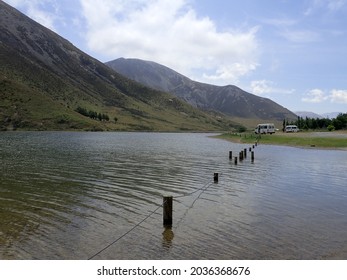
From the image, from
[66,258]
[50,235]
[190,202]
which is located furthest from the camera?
[190,202]

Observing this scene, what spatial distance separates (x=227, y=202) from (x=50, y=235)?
11.8 m

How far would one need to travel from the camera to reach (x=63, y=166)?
134 feet

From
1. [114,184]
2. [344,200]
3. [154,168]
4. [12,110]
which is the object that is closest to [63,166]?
[154,168]

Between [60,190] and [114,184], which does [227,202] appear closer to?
[114,184]

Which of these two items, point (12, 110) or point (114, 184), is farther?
point (12, 110)

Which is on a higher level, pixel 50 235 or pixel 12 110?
pixel 12 110

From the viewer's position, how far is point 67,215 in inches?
760

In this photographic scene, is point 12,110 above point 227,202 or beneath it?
above
